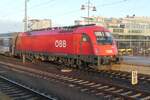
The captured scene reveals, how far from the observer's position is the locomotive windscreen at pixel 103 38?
24.6 m

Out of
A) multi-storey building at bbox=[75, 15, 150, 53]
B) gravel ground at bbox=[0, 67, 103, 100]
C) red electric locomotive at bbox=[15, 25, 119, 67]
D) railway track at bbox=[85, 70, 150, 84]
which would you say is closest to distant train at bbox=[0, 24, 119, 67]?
red electric locomotive at bbox=[15, 25, 119, 67]

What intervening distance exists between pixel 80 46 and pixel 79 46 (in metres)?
0.12

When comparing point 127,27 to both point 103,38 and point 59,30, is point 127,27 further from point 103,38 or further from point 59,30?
point 103,38

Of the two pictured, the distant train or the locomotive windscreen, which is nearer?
the distant train

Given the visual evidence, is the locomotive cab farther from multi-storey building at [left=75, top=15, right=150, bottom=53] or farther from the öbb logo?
multi-storey building at [left=75, top=15, right=150, bottom=53]

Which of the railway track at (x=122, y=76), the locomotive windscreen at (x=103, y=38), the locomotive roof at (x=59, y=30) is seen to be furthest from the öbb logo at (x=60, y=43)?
the railway track at (x=122, y=76)

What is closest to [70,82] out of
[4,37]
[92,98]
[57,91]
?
[57,91]

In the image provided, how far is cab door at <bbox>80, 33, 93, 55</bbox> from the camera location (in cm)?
2420

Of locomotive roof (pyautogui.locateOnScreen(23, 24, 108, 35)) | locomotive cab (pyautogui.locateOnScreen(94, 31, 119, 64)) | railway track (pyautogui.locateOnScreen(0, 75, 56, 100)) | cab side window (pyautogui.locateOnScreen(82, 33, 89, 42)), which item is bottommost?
railway track (pyautogui.locateOnScreen(0, 75, 56, 100))

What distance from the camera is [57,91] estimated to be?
1530 cm

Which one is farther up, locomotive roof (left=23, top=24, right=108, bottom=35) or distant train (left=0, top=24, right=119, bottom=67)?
locomotive roof (left=23, top=24, right=108, bottom=35)

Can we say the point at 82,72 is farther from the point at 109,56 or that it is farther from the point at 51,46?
the point at 51,46

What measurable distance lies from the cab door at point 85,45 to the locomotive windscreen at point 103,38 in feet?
2.16

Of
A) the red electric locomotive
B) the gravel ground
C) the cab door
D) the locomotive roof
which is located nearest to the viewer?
the gravel ground
